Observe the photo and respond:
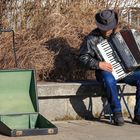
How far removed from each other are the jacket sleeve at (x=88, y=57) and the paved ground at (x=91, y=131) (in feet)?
2.59

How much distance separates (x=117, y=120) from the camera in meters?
7.53

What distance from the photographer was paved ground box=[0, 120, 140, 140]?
6852 millimetres

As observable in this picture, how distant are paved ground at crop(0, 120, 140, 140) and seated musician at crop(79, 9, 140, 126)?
0.59 ft

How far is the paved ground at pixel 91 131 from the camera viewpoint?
685cm

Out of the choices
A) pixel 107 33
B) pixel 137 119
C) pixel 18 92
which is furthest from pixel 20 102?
pixel 137 119

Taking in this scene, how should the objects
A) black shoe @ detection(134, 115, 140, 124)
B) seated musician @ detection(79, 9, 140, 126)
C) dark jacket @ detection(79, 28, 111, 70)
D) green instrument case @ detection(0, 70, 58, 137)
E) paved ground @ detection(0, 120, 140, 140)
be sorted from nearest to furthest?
paved ground @ detection(0, 120, 140, 140), green instrument case @ detection(0, 70, 58, 137), seated musician @ detection(79, 9, 140, 126), dark jacket @ detection(79, 28, 111, 70), black shoe @ detection(134, 115, 140, 124)

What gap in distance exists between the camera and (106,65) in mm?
7531

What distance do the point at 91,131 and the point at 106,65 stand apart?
92 cm

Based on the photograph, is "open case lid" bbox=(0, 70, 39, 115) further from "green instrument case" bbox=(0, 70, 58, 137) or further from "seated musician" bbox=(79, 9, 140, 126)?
"seated musician" bbox=(79, 9, 140, 126)

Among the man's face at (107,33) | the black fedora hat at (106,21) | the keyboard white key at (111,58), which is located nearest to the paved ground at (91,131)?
the keyboard white key at (111,58)

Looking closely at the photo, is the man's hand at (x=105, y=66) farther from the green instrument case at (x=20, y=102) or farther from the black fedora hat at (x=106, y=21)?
the green instrument case at (x=20, y=102)

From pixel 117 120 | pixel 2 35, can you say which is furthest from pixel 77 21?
pixel 117 120

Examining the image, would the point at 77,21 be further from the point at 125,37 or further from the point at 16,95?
the point at 16,95

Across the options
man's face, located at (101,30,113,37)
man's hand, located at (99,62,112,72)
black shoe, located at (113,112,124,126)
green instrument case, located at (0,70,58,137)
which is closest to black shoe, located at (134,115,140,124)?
black shoe, located at (113,112,124,126)
